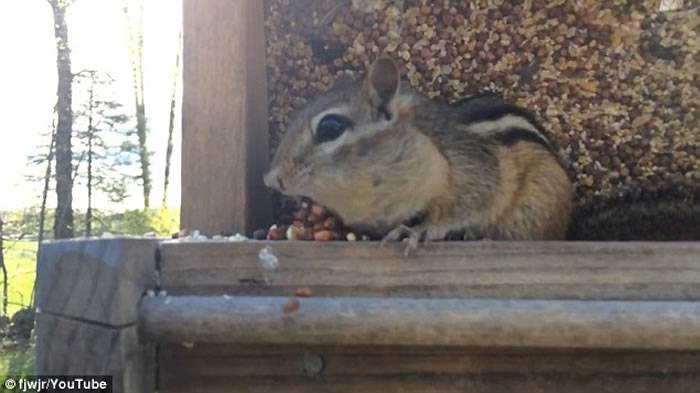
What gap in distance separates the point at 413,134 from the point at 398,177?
0.39 ft

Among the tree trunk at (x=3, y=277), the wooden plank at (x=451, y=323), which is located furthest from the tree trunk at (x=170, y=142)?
the wooden plank at (x=451, y=323)

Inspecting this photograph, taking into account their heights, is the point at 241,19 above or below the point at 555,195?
above

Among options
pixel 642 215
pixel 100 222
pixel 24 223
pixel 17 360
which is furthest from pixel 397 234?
pixel 24 223

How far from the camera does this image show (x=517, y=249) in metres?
1.32

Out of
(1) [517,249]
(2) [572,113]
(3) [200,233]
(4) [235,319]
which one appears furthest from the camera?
(2) [572,113]

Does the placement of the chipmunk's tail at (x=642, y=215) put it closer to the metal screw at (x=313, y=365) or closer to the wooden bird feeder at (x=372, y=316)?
the wooden bird feeder at (x=372, y=316)

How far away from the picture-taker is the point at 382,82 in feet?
5.60

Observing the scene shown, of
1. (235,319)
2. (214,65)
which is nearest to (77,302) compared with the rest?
(235,319)

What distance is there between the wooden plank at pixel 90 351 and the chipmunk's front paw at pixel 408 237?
1.33 feet

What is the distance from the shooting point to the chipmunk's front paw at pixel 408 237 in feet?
4.36

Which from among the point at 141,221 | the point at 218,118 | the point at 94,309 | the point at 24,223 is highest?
the point at 218,118

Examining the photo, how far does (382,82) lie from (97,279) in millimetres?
704

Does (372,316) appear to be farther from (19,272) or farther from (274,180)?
(19,272)

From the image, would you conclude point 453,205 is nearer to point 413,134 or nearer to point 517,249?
point 413,134
